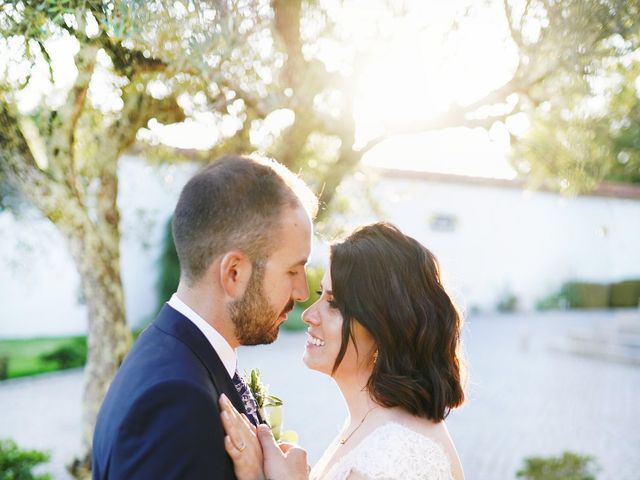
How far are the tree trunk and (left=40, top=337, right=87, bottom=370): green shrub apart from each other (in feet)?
36.2

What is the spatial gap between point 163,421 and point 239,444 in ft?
0.93

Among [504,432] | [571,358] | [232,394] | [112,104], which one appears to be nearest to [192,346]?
[232,394]

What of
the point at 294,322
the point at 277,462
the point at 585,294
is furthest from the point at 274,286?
the point at 585,294

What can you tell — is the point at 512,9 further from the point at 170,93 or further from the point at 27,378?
the point at 27,378

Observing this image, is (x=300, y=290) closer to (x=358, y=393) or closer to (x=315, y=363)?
(x=315, y=363)

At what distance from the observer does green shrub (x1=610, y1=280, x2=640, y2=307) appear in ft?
94.6

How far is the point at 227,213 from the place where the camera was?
6.79ft

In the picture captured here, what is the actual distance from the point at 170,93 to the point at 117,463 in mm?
3426

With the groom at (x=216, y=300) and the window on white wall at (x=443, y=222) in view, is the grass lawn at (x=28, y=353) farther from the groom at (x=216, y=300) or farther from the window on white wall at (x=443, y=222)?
the window on white wall at (x=443, y=222)

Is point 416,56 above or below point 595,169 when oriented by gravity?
above

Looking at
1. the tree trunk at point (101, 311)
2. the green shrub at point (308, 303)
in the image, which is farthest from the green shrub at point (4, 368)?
the tree trunk at point (101, 311)

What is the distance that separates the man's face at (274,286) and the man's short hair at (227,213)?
0.04m

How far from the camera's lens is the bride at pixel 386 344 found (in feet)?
9.16

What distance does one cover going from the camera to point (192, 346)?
1999mm
